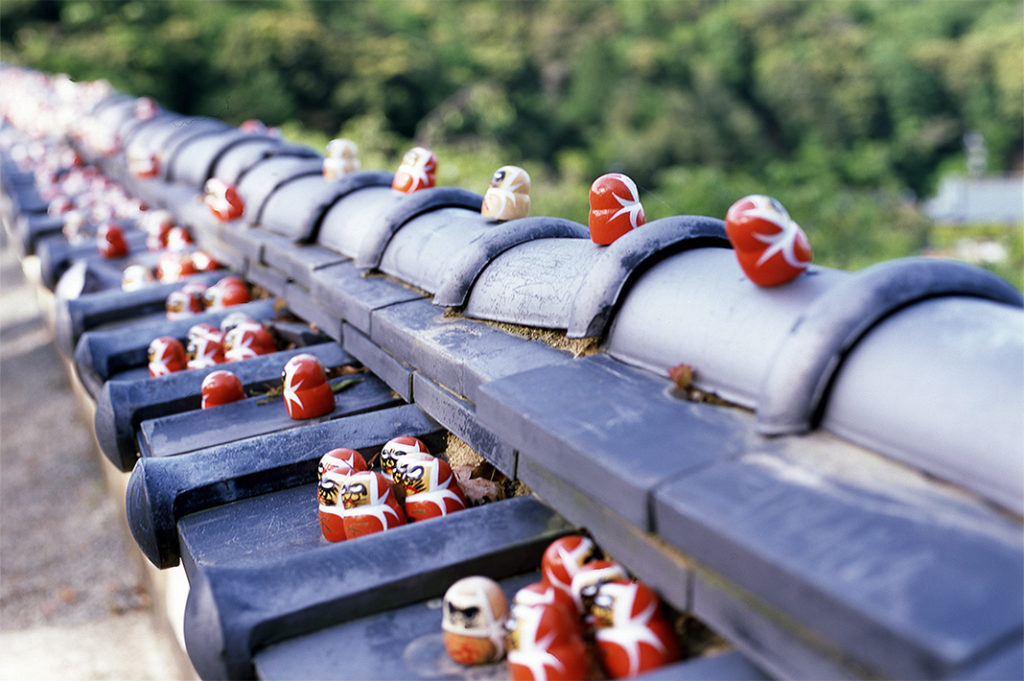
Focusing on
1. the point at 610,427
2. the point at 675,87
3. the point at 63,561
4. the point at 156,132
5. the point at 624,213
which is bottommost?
the point at 63,561

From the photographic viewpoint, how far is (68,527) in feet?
23.9

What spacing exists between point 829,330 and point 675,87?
64500 mm

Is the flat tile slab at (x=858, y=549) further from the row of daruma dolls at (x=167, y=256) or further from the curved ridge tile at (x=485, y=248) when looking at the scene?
the row of daruma dolls at (x=167, y=256)

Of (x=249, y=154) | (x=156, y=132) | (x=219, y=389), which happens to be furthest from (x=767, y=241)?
(x=156, y=132)

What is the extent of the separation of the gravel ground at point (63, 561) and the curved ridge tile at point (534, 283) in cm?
204

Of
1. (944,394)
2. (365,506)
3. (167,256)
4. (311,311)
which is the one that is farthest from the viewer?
(167,256)

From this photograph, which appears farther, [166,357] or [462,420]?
[166,357]

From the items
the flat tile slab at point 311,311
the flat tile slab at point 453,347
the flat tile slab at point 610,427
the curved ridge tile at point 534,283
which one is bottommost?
the flat tile slab at point 311,311

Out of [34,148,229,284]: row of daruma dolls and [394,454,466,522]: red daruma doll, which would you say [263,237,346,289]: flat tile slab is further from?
[394,454,466,522]: red daruma doll

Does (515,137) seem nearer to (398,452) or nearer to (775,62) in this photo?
(775,62)

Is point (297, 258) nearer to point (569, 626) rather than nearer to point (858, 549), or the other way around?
point (569, 626)

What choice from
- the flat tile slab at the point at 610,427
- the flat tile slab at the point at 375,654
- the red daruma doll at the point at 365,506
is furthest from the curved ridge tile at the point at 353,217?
the flat tile slab at the point at 375,654

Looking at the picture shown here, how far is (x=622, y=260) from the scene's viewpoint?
2.72 metres

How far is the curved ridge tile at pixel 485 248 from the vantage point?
3.44 metres
